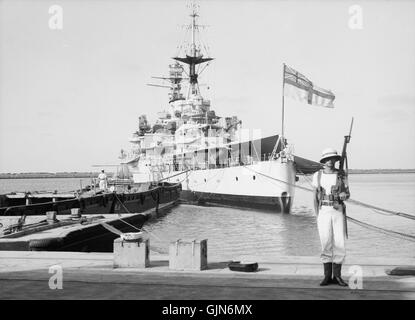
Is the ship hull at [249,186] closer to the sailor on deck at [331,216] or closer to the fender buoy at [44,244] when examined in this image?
the fender buoy at [44,244]

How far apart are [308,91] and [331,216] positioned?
56.1 feet

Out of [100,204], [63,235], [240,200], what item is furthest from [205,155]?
[63,235]

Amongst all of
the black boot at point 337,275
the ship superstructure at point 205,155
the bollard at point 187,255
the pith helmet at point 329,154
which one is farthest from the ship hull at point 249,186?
the black boot at point 337,275

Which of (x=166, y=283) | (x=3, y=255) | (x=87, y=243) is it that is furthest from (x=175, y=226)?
(x=166, y=283)

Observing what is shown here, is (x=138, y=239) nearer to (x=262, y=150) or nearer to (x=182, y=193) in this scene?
(x=262, y=150)

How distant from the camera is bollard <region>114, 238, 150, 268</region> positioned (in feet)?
24.2

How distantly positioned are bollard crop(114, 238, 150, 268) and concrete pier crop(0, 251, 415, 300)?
0.51ft

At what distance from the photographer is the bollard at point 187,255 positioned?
7133 millimetres

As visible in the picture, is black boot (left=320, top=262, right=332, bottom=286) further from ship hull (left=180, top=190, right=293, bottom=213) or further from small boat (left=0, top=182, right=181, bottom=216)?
ship hull (left=180, top=190, right=293, bottom=213)

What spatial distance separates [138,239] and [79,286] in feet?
Result: 4.57

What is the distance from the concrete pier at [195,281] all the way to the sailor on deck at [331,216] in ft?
0.94

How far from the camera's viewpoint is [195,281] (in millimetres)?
6531

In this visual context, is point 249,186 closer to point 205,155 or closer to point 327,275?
point 205,155

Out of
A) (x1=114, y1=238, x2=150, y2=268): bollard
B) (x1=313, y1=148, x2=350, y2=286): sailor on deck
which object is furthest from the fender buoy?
(x1=313, y1=148, x2=350, y2=286): sailor on deck
